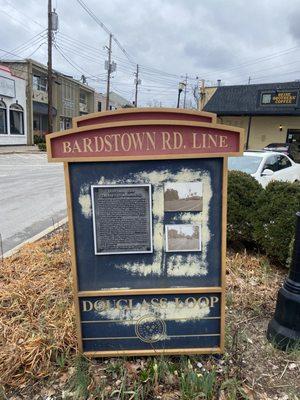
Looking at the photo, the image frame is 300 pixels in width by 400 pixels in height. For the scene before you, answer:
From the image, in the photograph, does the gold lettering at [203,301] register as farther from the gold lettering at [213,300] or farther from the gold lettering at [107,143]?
the gold lettering at [107,143]

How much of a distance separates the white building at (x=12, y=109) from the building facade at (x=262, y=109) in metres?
16.3

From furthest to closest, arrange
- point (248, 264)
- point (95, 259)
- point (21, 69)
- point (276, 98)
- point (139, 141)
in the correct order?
point (21, 69) < point (276, 98) < point (248, 264) < point (95, 259) < point (139, 141)

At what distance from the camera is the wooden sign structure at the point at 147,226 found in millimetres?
2369

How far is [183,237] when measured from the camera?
2531mm

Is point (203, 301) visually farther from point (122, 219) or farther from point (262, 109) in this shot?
point (262, 109)

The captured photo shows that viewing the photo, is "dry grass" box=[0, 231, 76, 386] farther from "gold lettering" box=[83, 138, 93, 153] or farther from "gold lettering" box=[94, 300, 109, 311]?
"gold lettering" box=[83, 138, 93, 153]

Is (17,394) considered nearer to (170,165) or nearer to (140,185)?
(140,185)

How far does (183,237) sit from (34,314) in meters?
1.69

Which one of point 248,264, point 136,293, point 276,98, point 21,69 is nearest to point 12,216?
point 248,264

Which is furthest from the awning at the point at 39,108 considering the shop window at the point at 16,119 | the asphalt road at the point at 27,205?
the asphalt road at the point at 27,205

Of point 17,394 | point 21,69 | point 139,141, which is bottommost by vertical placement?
point 17,394

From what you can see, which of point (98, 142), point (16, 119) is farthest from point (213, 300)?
point (16, 119)

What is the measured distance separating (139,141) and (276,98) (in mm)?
26920

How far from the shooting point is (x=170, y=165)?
7.95ft
